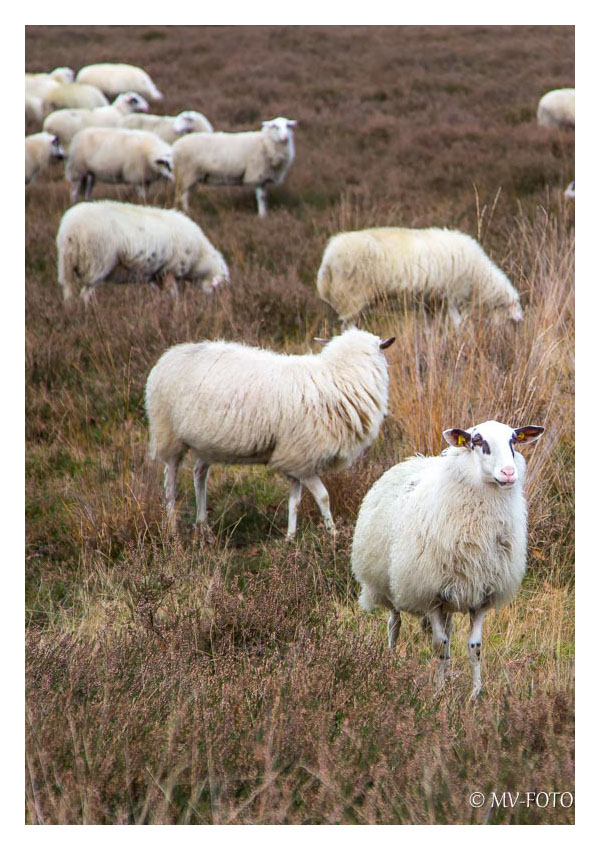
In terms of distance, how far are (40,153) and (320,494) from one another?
36.7ft

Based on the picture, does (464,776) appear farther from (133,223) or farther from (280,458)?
(133,223)

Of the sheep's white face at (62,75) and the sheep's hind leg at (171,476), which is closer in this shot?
A: the sheep's hind leg at (171,476)

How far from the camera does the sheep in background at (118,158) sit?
1257 cm

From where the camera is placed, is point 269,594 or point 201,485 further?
point 201,485

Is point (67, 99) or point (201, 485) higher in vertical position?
point (67, 99)

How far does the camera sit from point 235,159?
40.9 feet

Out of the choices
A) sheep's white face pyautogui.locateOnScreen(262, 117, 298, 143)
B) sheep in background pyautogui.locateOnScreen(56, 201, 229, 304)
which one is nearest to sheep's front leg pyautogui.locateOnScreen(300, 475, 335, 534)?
sheep in background pyautogui.locateOnScreen(56, 201, 229, 304)

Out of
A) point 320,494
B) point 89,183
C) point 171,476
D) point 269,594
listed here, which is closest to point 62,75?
point 89,183

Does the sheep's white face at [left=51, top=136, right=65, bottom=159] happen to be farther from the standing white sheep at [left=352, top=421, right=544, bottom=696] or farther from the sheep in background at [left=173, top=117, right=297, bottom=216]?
the standing white sheep at [left=352, top=421, right=544, bottom=696]

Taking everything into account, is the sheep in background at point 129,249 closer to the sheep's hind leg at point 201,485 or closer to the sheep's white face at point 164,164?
the sheep's hind leg at point 201,485

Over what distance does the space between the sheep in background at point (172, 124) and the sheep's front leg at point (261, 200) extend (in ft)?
10.5

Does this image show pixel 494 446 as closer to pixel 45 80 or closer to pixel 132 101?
pixel 132 101

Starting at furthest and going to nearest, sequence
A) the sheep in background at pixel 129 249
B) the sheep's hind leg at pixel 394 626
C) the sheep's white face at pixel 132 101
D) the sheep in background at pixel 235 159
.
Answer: the sheep's white face at pixel 132 101
the sheep in background at pixel 235 159
the sheep in background at pixel 129 249
the sheep's hind leg at pixel 394 626

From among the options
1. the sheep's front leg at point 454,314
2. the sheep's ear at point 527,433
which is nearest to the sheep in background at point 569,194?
the sheep's front leg at point 454,314
